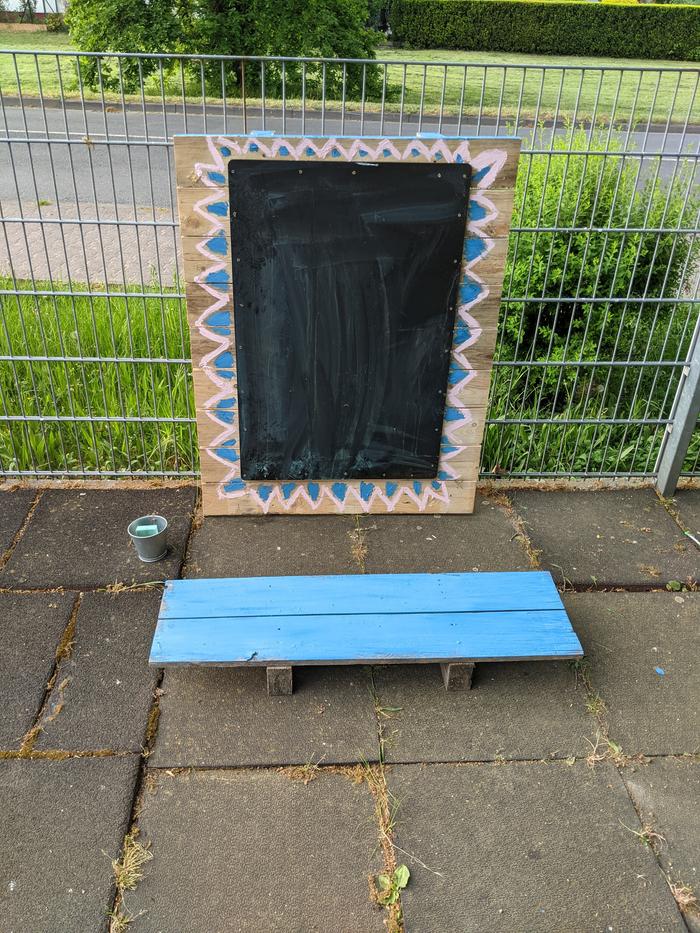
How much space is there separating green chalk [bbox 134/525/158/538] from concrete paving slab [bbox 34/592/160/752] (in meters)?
0.37

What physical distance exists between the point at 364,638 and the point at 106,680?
3.36ft

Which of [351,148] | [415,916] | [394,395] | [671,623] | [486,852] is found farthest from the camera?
[394,395]

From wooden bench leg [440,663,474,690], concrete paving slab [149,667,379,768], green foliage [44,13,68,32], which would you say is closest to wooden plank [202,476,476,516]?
concrete paving slab [149,667,379,768]

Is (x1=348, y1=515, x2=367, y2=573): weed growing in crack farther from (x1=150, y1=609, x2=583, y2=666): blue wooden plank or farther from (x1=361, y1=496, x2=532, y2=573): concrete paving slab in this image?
(x1=150, y1=609, x2=583, y2=666): blue wooden plank

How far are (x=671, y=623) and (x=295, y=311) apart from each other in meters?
2.18

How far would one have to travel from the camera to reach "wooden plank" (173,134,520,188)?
3150 millimetres

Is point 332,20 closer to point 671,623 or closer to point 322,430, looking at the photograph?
point 322,430

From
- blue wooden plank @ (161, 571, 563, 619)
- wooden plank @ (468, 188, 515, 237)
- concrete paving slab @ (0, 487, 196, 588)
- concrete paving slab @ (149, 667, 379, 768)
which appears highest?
wooden plank @ (468, 188, 515, 237)

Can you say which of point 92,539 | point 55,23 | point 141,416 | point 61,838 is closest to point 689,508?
point 141,416

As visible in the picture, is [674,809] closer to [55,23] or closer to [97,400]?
[97,400]

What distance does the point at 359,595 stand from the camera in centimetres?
314

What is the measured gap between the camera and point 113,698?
9.52 feet

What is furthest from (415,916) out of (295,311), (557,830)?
(295,311)

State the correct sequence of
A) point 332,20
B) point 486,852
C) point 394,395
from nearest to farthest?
point 486,852, point 394,395, point 332,20
